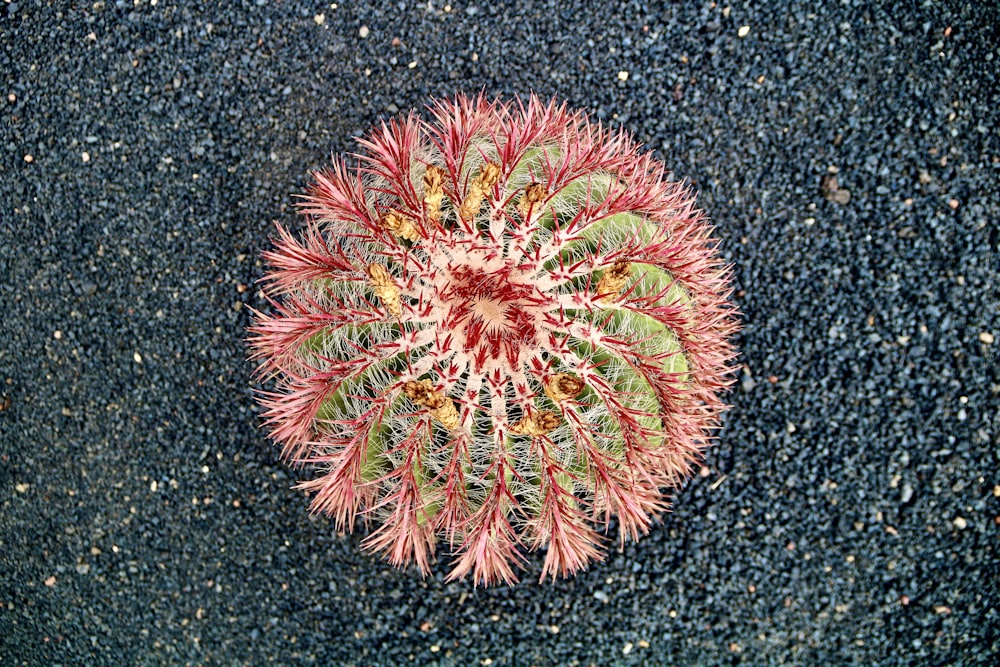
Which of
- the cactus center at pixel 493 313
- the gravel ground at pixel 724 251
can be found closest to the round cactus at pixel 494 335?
the cactus center at pixel 493 313

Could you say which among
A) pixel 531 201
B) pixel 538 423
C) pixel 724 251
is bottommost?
pixel 538 423

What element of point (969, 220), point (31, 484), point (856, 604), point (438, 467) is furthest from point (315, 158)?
point (856, 604)

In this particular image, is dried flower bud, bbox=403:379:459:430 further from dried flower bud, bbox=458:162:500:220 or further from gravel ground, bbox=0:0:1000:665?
gravel ground, bbox=0:0:1000:665

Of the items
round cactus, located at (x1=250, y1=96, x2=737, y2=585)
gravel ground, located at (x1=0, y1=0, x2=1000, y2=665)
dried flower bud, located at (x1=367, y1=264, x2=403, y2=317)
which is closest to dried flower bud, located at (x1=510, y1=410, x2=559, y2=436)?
round cactus, located at (x1=250, y1=96, x2=737, y2=585)

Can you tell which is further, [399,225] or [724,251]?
[724,251]

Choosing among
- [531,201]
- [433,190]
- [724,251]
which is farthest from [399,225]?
[724,251]

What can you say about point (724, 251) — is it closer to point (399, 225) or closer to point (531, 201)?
point (531, 201)
